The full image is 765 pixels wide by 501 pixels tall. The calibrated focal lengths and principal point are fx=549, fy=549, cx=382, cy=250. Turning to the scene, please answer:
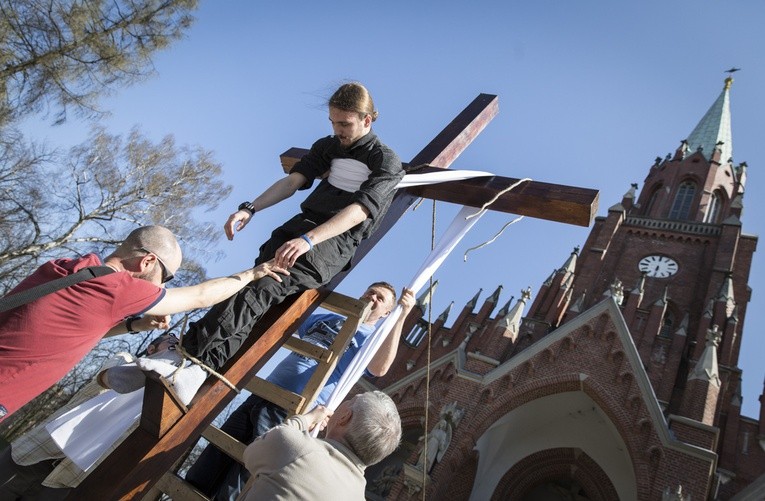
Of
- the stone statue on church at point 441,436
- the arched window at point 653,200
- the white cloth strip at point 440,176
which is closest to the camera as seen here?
the white cloth strip at point 440,176

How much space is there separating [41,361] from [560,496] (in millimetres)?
17881

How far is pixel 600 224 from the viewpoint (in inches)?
1021

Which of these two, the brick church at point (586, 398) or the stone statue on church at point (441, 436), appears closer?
the brick church at point (586, 398)

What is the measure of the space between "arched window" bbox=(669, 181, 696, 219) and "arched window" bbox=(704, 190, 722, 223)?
0.84 meters

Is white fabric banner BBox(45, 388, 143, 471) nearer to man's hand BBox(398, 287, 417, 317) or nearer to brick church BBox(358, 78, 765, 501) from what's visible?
man's hand BBox(398, 287, 417, 317)

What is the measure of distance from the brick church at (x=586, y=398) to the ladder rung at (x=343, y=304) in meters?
10.2

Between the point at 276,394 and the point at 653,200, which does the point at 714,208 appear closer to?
the point at 653,200

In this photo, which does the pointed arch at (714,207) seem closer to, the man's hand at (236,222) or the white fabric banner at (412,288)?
the white fabric banner at (412,288)

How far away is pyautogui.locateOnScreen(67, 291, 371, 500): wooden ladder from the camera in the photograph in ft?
7.16

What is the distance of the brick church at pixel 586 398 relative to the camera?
13812 millimetres

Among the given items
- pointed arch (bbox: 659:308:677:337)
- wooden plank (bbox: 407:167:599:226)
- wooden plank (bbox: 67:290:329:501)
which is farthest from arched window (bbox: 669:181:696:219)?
wooden plank (bbox: 67:290:329:501)

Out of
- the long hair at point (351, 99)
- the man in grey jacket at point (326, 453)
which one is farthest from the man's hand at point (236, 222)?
the man in grey jacket at point (326, 453)

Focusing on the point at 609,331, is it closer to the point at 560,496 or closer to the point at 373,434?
the point at 560,496

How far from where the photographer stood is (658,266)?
2386 cm
